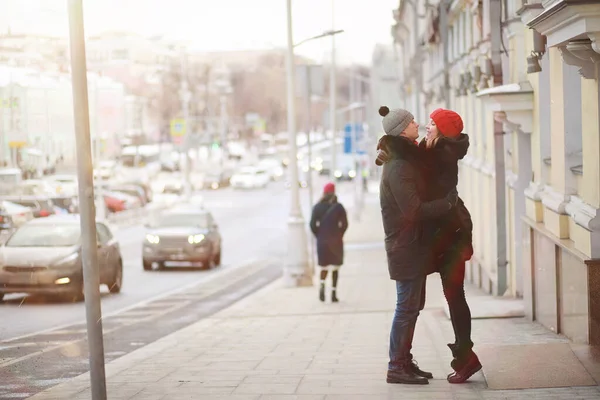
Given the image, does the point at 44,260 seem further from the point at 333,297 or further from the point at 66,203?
the point at 66,203

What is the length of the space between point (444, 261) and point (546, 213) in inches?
151

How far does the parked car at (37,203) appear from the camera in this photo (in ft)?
100

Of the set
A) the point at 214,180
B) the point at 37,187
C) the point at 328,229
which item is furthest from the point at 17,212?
the point at 214,180

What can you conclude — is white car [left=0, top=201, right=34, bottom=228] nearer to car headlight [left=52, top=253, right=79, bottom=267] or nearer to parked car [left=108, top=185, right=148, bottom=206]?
car headlight [left=52, top=253, right=79, bottom=267]

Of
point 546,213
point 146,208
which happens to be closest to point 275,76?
point 146,208

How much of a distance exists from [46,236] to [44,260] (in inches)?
60.8

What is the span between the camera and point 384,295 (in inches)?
853

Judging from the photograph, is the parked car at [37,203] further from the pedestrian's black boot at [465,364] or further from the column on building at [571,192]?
the pedestrian's black boot at [465,364]

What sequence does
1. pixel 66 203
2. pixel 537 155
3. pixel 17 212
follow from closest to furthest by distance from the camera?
pixel 537 155 < pixel 17 212 < pixel 66 203

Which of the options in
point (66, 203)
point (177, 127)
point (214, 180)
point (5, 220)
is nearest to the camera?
point (5, 220)

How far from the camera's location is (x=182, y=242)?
3184 centimetres

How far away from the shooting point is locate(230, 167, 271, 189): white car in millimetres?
101125

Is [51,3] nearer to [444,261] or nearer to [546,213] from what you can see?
[546,213]

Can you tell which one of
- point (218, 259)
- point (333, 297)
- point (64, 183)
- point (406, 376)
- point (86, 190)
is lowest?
point (218, 259)
